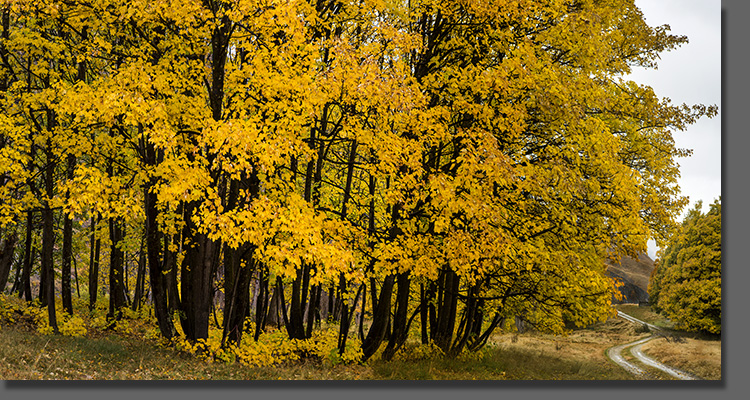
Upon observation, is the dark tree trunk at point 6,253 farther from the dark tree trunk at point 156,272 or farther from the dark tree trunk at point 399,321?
the dark tree trunk at point 399,321

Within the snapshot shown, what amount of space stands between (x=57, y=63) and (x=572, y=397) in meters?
11.1

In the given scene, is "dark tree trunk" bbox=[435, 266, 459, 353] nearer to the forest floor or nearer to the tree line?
the forest floor

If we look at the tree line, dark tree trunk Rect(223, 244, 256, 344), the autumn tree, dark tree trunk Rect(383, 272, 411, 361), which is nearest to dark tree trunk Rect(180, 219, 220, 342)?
the tree line

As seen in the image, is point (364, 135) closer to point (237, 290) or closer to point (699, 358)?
point (237, 290)

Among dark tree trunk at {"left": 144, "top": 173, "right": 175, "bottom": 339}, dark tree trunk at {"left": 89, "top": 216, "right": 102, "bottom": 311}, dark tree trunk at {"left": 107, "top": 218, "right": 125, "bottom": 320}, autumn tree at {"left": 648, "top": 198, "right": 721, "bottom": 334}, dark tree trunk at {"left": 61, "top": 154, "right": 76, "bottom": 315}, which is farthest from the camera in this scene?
dark tree trunk at {"left": 89, "top": 216, "right": 102, "bottom": 311}

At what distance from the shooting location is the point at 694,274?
49.5 ft

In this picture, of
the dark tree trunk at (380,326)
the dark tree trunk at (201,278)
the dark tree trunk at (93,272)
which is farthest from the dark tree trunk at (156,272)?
the dark tree trunk at (93,272)

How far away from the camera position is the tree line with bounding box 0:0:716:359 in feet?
24.2

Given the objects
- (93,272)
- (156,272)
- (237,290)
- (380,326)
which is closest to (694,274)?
(380,326)

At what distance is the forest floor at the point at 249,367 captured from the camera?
649 centimetres

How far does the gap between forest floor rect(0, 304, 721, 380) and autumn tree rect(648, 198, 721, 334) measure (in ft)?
1.97

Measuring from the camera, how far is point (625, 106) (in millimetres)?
9570

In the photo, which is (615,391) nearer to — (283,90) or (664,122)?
(664,122)

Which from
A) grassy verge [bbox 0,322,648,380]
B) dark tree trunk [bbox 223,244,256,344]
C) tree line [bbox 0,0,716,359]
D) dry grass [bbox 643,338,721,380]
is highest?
tree line [bbox 0,0,716,359]
